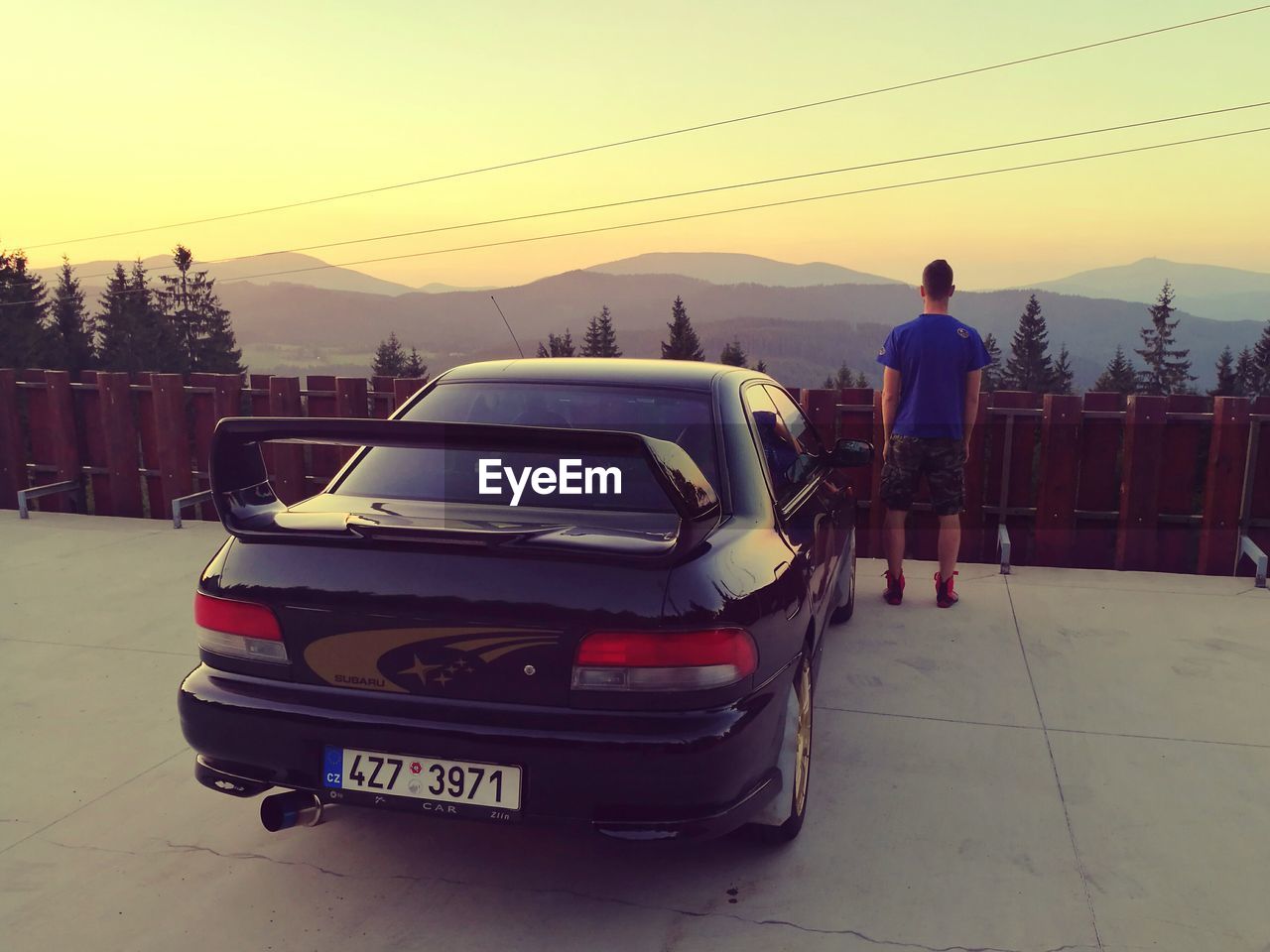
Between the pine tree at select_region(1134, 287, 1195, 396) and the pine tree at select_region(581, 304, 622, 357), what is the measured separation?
218 ft

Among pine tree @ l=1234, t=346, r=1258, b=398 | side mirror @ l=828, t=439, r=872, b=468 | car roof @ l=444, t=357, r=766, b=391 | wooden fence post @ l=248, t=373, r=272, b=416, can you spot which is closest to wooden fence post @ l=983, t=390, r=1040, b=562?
side mirror @ l=828, t=439, r=872, b=468

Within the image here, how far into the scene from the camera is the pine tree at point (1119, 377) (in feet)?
324

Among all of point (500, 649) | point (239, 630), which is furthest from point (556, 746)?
point (239, 630)

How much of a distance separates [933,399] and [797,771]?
3.10 meters

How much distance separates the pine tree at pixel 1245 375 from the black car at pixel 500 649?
119 m

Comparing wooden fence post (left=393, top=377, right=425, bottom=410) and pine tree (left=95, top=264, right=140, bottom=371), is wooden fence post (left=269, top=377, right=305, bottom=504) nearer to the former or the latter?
wooden fence post (left=393, top=377, right=425, bottom=410)

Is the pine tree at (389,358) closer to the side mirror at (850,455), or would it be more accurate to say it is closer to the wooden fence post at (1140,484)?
the wooden fence post at (1140,484)

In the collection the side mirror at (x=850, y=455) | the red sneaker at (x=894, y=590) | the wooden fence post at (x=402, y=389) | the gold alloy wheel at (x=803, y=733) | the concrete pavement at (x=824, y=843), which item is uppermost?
the wooden fence post at (x=402, y=389)

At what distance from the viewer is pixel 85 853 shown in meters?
2.92

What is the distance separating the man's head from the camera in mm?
5375

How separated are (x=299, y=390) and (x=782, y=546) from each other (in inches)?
266

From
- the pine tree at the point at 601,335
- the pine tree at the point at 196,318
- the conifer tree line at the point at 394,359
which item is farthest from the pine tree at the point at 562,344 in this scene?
the pine tree at the point at 196,318

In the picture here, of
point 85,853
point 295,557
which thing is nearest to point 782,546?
point 295,557

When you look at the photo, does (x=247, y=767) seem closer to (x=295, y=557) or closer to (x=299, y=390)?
(x=295, y=557)
